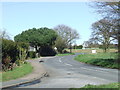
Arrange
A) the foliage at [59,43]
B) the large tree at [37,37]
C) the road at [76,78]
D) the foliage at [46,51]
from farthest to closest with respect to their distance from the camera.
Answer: the foliage at [59,43] < the foliage at [46,51] < the large tree at [37,37] < the road at [76,78]

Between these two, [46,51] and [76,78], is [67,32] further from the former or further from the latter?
[76,78]

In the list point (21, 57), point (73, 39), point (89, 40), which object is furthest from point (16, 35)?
point (21, 57)

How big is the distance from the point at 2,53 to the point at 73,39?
220 feet

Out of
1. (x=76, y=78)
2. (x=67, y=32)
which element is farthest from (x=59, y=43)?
(x=76, y=78)

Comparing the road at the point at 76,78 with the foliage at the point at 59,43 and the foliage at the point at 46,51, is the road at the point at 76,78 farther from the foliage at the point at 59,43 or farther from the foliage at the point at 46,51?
the foliage at the point at 59,43

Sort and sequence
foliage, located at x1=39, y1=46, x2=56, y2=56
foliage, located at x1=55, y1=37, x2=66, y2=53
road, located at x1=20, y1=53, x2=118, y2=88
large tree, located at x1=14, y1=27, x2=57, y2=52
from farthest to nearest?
1. foliage, located at x1=55, y1=37, x2=66, y2=53
2. foliage, located at x1=39, y1=46, x2=56, y2=56
3. large tree, located at x1=14, y1=27, x2=57, y2=52
4. road, located at x1=20, y1=53, x2=118, y2=88

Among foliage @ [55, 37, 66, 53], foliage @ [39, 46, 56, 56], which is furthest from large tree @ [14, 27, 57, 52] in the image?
foliage @ [55, 37, 66, 53]

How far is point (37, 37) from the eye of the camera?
191ft

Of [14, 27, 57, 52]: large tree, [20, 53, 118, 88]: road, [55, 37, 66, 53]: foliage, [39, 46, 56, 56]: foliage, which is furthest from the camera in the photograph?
[55, 37, 66, 53]: foliage

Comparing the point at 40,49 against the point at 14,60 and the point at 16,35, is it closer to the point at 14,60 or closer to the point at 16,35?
the point at 16,35

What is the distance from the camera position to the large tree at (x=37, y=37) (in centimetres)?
5819

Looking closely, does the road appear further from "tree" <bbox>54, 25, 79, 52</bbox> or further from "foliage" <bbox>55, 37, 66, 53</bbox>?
"tree" <bbox>54, 25, 79, 52</bbox>

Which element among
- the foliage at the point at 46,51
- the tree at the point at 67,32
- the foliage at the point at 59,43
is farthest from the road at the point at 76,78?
the tree at the point at 67,32

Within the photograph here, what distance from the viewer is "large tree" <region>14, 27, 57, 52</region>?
5819 centimetres
